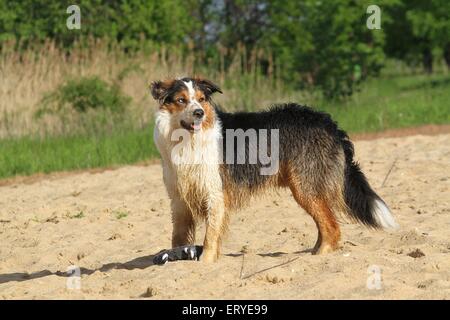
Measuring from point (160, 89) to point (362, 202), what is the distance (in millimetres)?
2092

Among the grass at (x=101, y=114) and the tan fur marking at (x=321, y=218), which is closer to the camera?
the tan fur marking at (x=321, y=218)

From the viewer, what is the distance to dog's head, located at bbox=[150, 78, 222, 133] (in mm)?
7180

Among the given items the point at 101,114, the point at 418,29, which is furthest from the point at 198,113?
the point at 418,29

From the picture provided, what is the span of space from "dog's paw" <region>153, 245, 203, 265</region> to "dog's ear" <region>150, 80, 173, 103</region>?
1.28 metres


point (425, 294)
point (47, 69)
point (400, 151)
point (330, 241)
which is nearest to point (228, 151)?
point (330, 241)

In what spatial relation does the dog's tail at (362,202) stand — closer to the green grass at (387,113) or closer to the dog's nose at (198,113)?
the dog's nose at (198,113)

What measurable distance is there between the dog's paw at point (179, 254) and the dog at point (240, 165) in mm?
98

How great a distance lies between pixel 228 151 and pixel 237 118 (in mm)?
311

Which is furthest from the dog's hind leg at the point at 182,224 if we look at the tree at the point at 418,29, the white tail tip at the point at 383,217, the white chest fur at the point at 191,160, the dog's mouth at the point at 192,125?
the tree at the point at 418,29

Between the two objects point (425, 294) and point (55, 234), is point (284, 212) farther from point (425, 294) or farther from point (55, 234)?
point (425, 294)

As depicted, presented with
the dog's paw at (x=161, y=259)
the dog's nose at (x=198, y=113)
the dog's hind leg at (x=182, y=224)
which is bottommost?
the dog's paw at (x=161, y=259)

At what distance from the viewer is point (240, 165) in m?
7.59

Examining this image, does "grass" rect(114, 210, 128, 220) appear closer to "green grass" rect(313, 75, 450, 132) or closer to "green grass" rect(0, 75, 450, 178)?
"green grass" rect(0, 75, 450, 178)

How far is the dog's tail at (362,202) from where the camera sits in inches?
304
